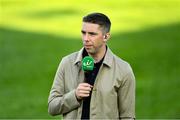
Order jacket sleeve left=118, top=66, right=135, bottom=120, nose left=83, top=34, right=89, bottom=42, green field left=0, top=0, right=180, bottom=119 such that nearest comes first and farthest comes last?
nose left=83, top=34, right=89, bottom=42, jacket sleeve left=118, top=66, right=135, bottom=120, green field left=0, top=0, right=180, bottom=119

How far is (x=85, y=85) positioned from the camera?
24.7 feet

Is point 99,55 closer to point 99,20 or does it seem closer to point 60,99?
point 99,20

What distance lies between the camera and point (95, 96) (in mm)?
7836

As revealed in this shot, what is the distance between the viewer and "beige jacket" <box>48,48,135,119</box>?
7863mm

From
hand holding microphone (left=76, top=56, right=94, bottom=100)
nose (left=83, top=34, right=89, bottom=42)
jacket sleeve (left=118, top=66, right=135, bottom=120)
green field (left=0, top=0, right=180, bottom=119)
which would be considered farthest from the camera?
green field (left=0, top=0, right=180, bottom=119)

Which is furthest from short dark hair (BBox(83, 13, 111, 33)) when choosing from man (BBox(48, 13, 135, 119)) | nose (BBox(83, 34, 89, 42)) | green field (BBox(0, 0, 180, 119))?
green field (BBox(0, 0, 180, 119))

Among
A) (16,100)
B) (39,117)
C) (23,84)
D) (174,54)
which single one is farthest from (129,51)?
(39,117)

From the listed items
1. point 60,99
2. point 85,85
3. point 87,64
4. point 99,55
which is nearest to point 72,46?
point 99,55

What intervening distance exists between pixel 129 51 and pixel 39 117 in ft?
27.0

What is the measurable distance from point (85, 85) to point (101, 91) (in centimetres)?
35

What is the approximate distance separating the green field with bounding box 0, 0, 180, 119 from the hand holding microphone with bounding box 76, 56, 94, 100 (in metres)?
10.1

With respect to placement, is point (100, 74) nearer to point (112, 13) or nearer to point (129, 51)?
point (129, 51)

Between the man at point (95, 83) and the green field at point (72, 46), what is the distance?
9821mm

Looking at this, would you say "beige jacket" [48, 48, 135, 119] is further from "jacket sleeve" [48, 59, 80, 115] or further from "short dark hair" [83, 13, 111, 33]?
"short dark hair" [83, 13, 111, 33]
